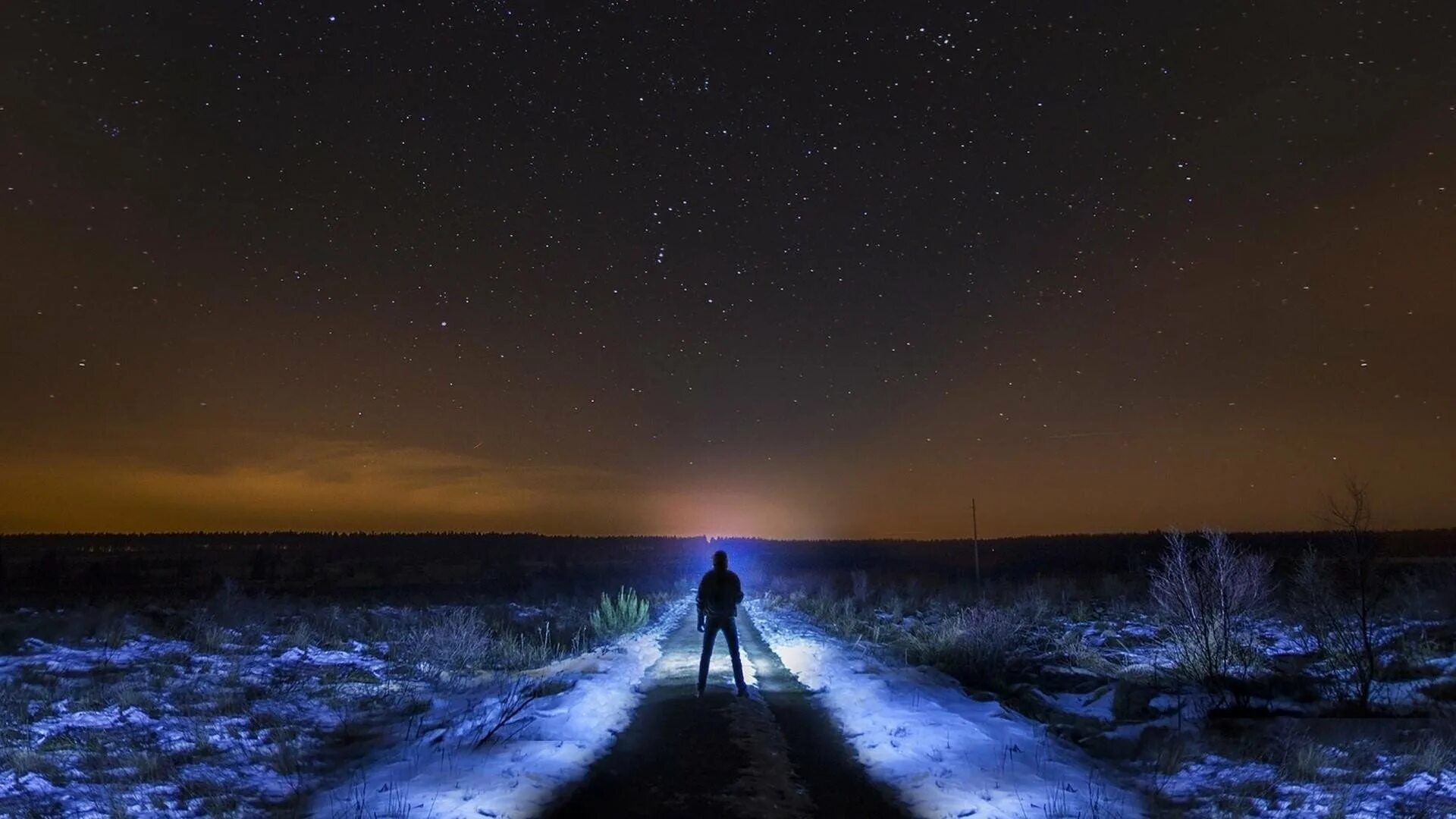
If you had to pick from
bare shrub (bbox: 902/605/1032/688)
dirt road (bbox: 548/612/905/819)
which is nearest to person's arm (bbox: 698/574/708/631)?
dirt road (bbox: 548/612/905/819)

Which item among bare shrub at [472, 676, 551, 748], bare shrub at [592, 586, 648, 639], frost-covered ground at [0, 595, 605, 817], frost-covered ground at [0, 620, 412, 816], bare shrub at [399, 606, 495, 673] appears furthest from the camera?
bare shrub at [592, 586, 648, 639]

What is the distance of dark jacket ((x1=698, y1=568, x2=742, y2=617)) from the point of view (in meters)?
11.9

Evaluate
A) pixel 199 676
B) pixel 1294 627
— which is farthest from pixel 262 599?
pixel 1294 627

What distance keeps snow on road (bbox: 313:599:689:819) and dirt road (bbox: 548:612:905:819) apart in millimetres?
260

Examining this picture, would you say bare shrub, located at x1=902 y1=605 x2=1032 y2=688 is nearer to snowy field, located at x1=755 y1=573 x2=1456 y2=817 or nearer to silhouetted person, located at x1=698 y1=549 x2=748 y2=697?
snowy field, located at x1=755 y1=573 x2=1456 y2=817

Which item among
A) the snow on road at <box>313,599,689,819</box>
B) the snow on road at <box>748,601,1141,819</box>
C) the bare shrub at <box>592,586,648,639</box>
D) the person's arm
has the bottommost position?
the bare shrub at <box>592,586,648,639</box>

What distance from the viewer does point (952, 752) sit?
8219 mm

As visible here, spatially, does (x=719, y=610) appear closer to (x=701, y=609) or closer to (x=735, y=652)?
(x=701, y=609)

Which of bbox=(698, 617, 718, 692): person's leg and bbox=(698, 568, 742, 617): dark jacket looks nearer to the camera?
bbox=(698, 617, 718, 692): person's leg

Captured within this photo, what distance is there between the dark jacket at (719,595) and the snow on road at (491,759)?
1.48 meters

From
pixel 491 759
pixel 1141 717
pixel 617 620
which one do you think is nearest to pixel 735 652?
pixel 491 759

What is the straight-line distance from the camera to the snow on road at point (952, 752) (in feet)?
21.7

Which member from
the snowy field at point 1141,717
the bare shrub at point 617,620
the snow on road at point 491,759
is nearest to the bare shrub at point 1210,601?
the snowy field at point 1141,717

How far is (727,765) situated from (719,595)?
415cm
